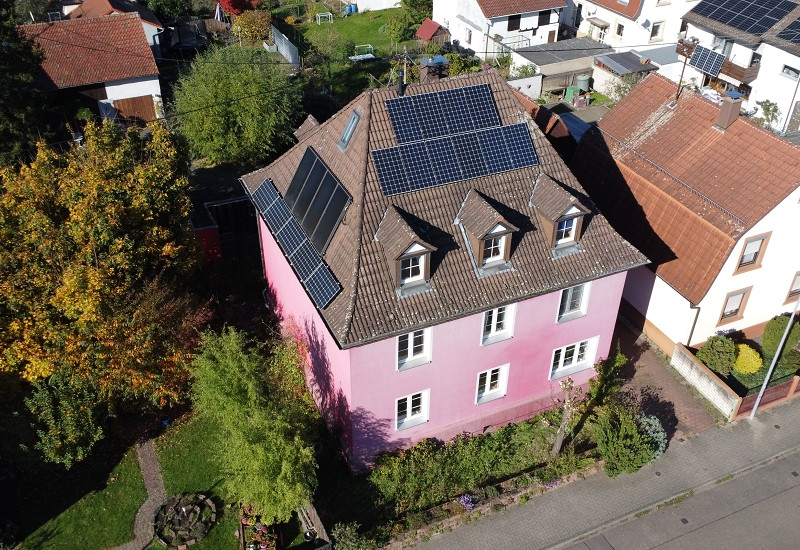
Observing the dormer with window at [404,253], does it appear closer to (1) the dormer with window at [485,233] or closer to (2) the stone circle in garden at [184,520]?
(1) the dormer with window at [485,233]

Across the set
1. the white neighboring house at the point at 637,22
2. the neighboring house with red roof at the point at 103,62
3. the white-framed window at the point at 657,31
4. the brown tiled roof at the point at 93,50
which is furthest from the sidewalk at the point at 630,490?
the white-framed window at the point at 657,31

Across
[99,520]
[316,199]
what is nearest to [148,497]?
[99,520]

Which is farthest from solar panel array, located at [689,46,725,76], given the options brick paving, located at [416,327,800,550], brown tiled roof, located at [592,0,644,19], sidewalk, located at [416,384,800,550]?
sidewalk, located at [416,384,800,550]

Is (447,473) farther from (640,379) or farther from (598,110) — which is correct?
(598,110)

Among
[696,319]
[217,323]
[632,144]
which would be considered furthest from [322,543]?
[632,144]

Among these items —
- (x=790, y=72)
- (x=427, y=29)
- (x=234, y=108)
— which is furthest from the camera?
(x=427, y=29)

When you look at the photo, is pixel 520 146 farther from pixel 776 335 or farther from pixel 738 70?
pixel 738 70

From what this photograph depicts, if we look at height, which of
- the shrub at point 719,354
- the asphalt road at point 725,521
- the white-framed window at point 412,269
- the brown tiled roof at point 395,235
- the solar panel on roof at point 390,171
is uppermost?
the solar panel on roof at point 390,171
